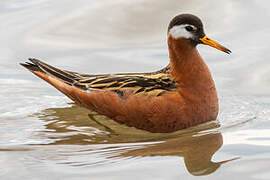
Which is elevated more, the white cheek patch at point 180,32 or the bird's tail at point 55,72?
the white cheek patch at point 180,32

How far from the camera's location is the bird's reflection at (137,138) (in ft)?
24.8

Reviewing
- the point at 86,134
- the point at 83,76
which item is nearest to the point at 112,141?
the point at 86,134

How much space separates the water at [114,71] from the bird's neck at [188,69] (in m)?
0.60

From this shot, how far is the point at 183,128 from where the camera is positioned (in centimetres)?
873

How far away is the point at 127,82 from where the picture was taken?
30.0 feet

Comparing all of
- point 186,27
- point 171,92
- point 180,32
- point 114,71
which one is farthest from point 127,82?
point 114,71

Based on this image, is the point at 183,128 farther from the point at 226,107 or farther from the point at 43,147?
the point at 43,147

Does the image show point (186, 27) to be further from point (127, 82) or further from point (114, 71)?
point (114, 71)

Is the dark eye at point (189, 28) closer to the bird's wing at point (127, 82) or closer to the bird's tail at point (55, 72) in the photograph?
the bird's wing at point (127, 82)

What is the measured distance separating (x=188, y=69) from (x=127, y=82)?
38.3 inches

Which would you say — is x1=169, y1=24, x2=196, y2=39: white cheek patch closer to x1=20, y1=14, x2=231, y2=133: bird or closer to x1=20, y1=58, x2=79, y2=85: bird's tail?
x1=20, y1=14, x2=231, y2=133: bird

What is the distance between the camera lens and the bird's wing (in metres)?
8.88

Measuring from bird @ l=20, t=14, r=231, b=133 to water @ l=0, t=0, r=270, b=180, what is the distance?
7.8 inches

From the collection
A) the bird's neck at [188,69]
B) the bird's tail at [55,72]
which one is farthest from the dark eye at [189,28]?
the bird's tail at [55,72]
